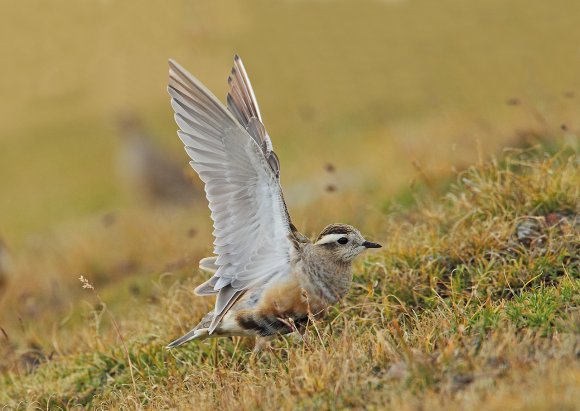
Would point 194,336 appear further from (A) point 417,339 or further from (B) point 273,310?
(A) point 417,339

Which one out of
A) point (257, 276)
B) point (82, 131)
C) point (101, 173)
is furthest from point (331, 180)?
point (82, 131)

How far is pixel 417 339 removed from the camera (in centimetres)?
493

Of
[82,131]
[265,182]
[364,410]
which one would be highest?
[82,131]

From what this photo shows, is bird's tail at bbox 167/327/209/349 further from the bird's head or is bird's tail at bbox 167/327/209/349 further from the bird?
the bird's head

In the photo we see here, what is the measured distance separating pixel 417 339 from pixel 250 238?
1.23 metres

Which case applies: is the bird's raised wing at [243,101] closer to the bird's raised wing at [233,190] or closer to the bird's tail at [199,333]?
the bird's raised wing at [233,190]

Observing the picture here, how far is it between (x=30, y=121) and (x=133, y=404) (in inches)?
882

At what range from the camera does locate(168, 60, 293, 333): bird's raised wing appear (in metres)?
5.19

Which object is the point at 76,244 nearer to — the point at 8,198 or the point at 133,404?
the point at 133,404

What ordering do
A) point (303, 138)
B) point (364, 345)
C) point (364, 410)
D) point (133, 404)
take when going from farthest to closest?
point (303, 138) → point (133, 404) → point (364, 345) → point (364, 410)

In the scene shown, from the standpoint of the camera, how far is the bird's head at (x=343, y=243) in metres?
5.50

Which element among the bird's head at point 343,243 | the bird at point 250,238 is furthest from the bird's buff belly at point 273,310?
the bird's head at point 343,243

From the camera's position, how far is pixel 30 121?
26250mm

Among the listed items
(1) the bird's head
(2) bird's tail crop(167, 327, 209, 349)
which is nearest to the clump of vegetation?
(2) bird's tail crop(167, 327, 209, 349)
